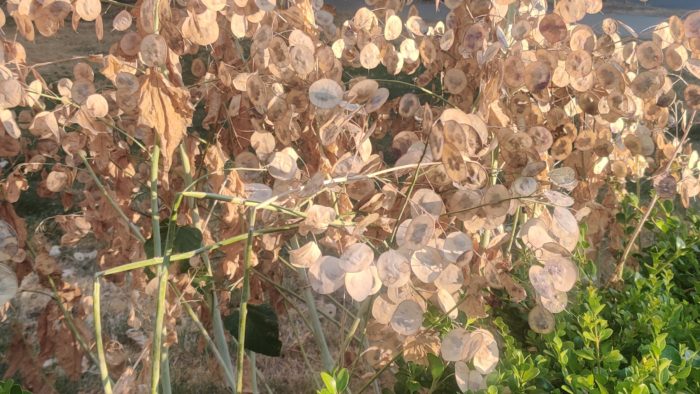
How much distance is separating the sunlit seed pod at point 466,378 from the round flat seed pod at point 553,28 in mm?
539

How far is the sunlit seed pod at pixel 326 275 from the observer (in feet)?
2.64

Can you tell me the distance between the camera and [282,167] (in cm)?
95

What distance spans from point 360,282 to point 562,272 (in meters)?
0.24

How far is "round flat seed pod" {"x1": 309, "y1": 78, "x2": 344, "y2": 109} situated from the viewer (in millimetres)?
924

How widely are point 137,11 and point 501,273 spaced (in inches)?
29.9

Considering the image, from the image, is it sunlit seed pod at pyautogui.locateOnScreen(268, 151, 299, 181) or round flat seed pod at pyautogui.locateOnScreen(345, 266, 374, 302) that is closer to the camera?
round flat seed pod at pyautogui.locateOnScreen(345, 266, 374, 302)

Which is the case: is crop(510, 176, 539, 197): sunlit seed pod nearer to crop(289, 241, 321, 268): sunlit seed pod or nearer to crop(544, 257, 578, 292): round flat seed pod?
crop(544, 257, 578, 292): round flat seed pod

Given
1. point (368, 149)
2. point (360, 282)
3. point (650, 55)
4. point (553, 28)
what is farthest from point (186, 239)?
point (650, 55)

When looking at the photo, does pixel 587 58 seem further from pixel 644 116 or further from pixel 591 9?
pixel 644 116

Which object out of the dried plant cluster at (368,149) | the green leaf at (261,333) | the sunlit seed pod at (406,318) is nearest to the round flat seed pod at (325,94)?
the dried plant cluster at (368,149)

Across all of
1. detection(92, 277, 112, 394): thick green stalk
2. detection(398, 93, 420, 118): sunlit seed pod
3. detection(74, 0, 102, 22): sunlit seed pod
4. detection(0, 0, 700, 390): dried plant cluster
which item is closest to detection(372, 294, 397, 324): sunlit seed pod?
detection(0, 0, 700, 390): dried plant cluster

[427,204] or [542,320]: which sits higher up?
[427,204]

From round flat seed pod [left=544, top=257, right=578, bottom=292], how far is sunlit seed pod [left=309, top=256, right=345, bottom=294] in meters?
0.25

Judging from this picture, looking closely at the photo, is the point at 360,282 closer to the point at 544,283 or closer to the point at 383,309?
the point at 383,309
